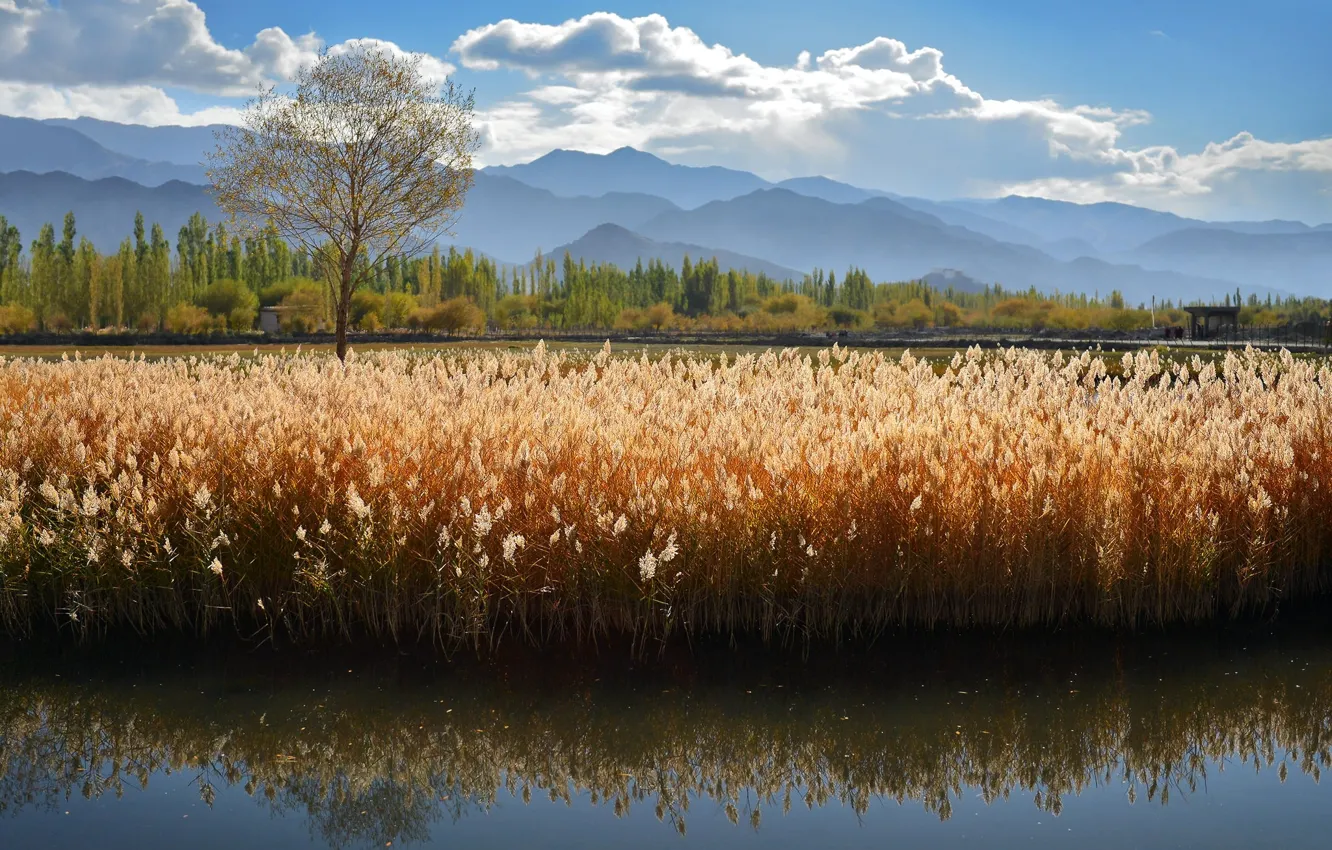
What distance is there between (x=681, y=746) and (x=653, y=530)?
1663 millimetres

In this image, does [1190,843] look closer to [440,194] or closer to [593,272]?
[440,194]

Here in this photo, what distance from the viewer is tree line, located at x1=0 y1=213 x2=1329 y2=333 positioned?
69500 millimetres

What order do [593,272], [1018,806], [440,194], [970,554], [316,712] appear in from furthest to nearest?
[593,272], [440,194], [970,554], [316,712], [1018,806]

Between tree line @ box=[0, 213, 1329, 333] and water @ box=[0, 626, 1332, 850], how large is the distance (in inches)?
1873

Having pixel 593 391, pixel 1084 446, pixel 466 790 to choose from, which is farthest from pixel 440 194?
pixel 466 790

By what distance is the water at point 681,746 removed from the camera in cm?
489

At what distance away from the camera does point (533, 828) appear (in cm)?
484

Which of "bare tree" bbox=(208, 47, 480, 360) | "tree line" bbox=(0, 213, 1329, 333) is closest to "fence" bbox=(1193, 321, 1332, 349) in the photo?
"tree line" bbox=(0, 213, 1329, 333)

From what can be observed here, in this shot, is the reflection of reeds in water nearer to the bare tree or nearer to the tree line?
the bare tree

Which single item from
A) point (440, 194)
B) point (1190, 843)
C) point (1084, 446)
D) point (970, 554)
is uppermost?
point (440, 194)

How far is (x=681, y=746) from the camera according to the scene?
18.6 ft

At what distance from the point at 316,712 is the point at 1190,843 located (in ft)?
13.9

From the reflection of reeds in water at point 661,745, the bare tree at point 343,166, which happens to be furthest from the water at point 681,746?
the bare tree at point 343,166

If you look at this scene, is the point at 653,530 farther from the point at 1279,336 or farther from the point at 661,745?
the point at 1279,336
